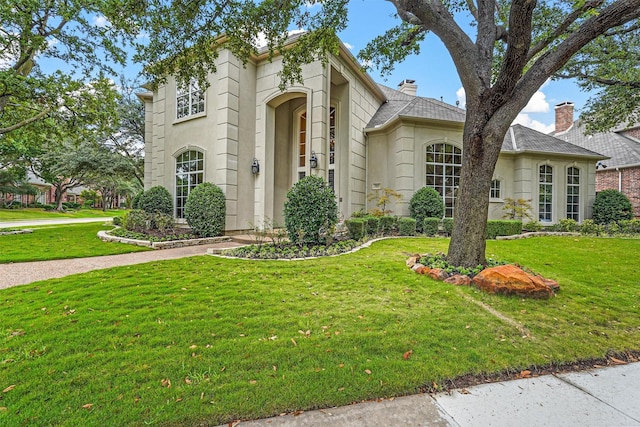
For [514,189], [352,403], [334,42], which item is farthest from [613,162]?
[352,403]

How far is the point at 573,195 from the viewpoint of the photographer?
12.4 m

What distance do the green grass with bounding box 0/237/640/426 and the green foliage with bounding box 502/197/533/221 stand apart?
6689mm

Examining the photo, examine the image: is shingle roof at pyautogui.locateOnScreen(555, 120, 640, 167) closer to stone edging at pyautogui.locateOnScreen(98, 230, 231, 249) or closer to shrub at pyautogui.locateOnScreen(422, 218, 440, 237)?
shrub at pyautogui.locateOnScreen(422, 218, 440, 237)

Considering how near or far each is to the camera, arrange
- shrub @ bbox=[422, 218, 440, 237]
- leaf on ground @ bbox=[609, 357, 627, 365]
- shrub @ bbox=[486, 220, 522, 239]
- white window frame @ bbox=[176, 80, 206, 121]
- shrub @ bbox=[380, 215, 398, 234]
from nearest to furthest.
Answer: leaf on ground @ bbox=[609, 357, 627, 365]
shrub @ bbox=[422, 218, 440, 237]
shrub @ bbox=[486, 220, 522, 239]
shrub @ bbox=[380, 215, 398, 234]
white window frame @ bbox=[176, 80, 206, 121]

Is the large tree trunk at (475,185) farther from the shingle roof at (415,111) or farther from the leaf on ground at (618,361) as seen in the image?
the shingle roof at (415,111)

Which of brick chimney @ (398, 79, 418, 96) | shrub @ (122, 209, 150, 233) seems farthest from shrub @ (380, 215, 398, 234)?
brick chimney @ (398, 79, 418, 96)

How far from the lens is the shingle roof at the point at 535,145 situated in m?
11.9

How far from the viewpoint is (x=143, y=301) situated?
12.5 feet

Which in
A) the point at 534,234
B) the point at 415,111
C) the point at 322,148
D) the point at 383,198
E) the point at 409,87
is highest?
the point at 409,87

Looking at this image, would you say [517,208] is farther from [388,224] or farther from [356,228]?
[356,228]

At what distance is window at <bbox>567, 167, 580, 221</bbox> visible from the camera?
12.4 metres

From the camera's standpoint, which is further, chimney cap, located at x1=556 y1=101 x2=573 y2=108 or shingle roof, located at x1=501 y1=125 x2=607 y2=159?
chimney cap, located at x1=556 y1=101 x2=573 y2=108

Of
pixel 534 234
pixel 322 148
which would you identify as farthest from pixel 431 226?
pixel 322 148

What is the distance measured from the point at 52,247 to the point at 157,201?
11.2ft
